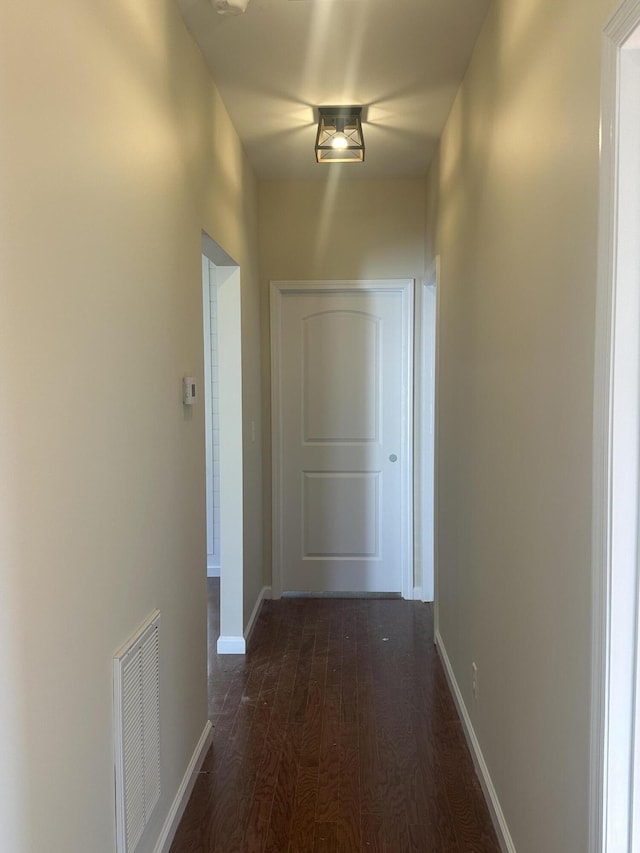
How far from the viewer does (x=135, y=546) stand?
5.14 ft

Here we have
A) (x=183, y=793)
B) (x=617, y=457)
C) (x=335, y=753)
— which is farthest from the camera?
(x=335, y=753)

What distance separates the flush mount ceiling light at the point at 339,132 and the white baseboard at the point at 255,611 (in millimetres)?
2447

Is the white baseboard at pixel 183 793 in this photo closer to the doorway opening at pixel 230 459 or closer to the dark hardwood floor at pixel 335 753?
the dark hardwood floor at pixel 335 753

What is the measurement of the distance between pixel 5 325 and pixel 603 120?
1047mm

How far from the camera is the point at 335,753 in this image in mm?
2318

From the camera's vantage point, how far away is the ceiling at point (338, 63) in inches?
79.9

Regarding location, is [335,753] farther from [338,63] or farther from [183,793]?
[338,63]

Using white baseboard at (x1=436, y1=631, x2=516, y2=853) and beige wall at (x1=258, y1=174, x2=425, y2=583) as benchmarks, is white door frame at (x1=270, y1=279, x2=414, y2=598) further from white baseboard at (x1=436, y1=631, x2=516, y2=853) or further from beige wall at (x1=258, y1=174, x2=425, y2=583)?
white baseboard at (x1=436, y1=631, x2=516, y2=853)

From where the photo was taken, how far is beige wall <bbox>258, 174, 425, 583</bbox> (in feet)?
12.4

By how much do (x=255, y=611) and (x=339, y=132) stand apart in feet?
8.53

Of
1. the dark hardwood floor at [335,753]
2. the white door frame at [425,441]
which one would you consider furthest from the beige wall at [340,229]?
the dark hardwood floor at [335,753]

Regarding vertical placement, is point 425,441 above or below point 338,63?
below

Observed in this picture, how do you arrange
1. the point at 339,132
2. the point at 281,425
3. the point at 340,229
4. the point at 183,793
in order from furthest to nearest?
the point at 281,425
the point at 340,229
the point at 339,132
the point at 183,793

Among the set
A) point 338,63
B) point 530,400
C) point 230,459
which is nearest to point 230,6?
point 338,63
